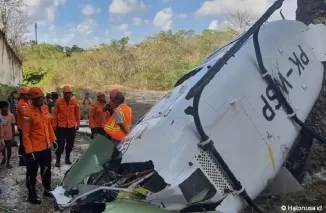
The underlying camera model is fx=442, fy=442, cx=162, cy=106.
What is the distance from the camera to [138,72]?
31031 millimetres

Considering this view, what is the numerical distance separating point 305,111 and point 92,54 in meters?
29.9

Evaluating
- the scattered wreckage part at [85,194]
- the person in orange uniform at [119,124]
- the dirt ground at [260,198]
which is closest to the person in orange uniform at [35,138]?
the dirt ground at [260,198]

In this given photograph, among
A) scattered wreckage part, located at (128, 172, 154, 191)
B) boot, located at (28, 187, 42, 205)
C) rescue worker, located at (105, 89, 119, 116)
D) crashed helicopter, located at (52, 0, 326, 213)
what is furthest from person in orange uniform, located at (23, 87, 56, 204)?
scattered wreckage part, located at (128, 172, 154, 191)

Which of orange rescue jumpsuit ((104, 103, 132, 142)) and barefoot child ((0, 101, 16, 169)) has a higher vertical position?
orange rescue jumpsuit ((104, 103, 132, 142))

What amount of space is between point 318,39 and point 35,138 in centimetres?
376

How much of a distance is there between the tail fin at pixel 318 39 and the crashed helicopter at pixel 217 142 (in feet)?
0.83

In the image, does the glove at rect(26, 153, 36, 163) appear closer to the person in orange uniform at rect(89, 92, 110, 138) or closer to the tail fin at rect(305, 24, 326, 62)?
the person in orange uniform at rect(89, 92, 110, 138)

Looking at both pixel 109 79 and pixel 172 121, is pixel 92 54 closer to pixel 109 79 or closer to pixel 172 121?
pixel 109 79

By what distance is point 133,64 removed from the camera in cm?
3156

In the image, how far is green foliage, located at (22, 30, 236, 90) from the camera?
3024 centimetres

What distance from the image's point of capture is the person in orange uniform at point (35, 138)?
5.76 metres

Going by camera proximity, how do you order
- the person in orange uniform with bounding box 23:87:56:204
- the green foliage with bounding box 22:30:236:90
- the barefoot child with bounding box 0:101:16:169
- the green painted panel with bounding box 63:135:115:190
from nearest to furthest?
the green painted panel with bounding box 63:135:115:190 → the person in orange uniform with bounding box 23:87:56:204 → the barefoot child with bounding box 0:101:16:169 → the green foliage with bounding box 22:30:236:90

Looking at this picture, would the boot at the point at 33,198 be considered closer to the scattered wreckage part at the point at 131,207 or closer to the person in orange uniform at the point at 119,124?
the person in orange uniform at the point at 119,124

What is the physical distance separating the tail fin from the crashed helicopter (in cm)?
25
